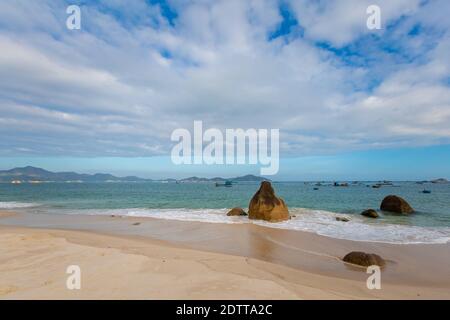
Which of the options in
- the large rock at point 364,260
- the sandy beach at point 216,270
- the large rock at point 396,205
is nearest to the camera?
the sandy beach at point 216,270

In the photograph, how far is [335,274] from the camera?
7641 millimetres

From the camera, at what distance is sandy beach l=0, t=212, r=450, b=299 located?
5184mm

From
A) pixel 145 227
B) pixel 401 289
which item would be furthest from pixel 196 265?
pixel 145 227

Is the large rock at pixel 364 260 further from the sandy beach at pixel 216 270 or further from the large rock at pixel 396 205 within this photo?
the large rock at pixel 396 205

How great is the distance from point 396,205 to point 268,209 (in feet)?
51.3

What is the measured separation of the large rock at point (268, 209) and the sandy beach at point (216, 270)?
6.16 metres

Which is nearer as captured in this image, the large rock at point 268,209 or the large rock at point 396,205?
the large rock at point 268,209

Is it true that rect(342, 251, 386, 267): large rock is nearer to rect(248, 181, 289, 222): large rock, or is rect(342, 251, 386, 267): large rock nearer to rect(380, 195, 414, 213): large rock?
rect(248, 181, 289, 222): large rock

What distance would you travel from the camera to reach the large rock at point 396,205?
2509 centimetres

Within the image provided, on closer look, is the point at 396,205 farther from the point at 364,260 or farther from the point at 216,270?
the point at 216,270

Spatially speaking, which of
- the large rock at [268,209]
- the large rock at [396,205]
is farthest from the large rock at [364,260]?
the large rock at [396,205]

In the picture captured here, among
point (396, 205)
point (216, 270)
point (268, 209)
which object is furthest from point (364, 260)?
point (396, 205)

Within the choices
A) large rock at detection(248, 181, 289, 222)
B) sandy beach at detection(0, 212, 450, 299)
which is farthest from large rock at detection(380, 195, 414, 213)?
sandy beach at detection(0, 212, 450, 299)
